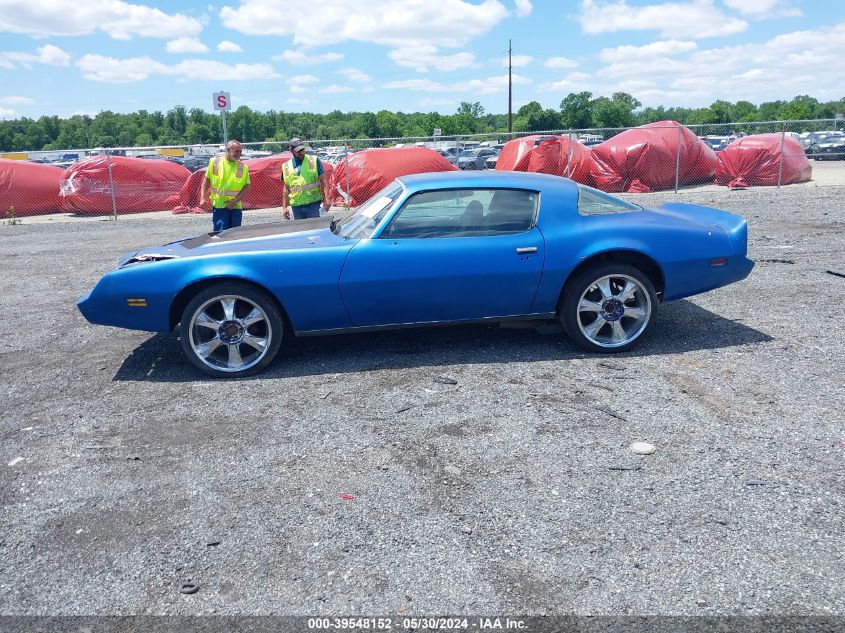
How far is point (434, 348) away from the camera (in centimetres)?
582

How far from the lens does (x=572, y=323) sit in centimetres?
548

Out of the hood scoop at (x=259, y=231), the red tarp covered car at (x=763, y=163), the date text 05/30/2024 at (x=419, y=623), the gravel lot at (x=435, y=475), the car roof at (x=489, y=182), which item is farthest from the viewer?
the red tarp covered car at (x=763, y=163)

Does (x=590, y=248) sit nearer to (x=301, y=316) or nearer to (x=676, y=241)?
(x=676, y=241)

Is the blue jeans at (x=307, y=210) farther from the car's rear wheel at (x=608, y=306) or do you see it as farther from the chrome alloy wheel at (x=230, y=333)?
the car's rear wheel at (x=608, y=306)

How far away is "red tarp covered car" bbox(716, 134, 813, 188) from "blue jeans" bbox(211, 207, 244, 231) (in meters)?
15.6

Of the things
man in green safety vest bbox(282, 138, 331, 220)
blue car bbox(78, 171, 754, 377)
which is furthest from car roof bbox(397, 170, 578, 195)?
man in green safety vest bbox(282, 138, 331, 220)

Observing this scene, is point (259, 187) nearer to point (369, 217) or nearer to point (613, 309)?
point (369, 217)

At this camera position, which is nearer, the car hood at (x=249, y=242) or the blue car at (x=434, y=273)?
the blue car at (x=434, y=273)

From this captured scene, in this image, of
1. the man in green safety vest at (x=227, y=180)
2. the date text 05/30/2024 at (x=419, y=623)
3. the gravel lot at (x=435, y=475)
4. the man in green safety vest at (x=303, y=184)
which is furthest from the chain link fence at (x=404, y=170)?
the date text 05/30/2024 at (x=419, y=623)

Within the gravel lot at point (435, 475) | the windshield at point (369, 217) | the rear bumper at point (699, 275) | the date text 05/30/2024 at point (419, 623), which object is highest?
the windshield at point (369, 217)

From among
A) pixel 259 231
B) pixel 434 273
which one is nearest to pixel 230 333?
pixel 259 231

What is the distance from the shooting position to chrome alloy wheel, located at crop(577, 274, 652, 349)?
215 inches

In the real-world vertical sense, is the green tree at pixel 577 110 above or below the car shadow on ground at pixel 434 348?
above

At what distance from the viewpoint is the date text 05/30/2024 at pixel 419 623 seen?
8.63ft
